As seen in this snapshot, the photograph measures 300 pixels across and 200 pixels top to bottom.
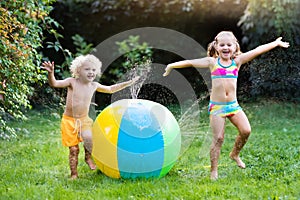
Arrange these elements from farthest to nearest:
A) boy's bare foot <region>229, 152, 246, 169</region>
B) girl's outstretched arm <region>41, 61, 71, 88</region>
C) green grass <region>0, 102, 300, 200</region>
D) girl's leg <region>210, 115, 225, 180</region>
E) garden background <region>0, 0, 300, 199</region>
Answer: boy's bare foot <region>229, 152, 246, 169</region> → girl's leg <region>210, 115, 225, 180</region> → girl's outstretched arm <region>41, 61, 71, 88</region> → garden background <region>0, 0, 300, 199</region> → green grass <region>0, 102, 300, 200</region>

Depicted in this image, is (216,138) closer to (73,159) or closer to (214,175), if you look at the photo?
(214,175)

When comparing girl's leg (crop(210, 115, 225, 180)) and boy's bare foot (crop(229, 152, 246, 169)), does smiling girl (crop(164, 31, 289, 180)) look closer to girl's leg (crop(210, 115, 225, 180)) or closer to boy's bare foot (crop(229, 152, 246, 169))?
girl's leg (crop(210, 115, 225, 180))

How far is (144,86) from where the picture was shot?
8227 millimetres

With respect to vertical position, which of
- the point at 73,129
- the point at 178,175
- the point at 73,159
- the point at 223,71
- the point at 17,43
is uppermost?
the point at 17,43

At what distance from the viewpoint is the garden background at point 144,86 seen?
4480 millimetres

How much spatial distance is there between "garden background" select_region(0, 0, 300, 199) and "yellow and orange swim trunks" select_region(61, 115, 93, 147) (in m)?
0.34

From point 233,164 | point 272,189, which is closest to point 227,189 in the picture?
point 272,189

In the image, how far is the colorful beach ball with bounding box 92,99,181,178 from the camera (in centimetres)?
457

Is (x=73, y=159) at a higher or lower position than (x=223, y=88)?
lower

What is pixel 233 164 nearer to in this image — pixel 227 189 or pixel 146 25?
pixel 227 189

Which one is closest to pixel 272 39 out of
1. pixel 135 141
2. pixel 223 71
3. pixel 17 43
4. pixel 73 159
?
pixel 223 71

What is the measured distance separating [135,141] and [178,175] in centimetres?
61

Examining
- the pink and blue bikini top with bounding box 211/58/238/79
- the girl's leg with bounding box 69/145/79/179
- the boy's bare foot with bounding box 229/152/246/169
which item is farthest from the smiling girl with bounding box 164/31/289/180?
the girl's leg with bounding box 69/145/79/179

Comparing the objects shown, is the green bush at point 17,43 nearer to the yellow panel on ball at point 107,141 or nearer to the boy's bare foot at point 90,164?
the boy's bare foot at point 90,164
